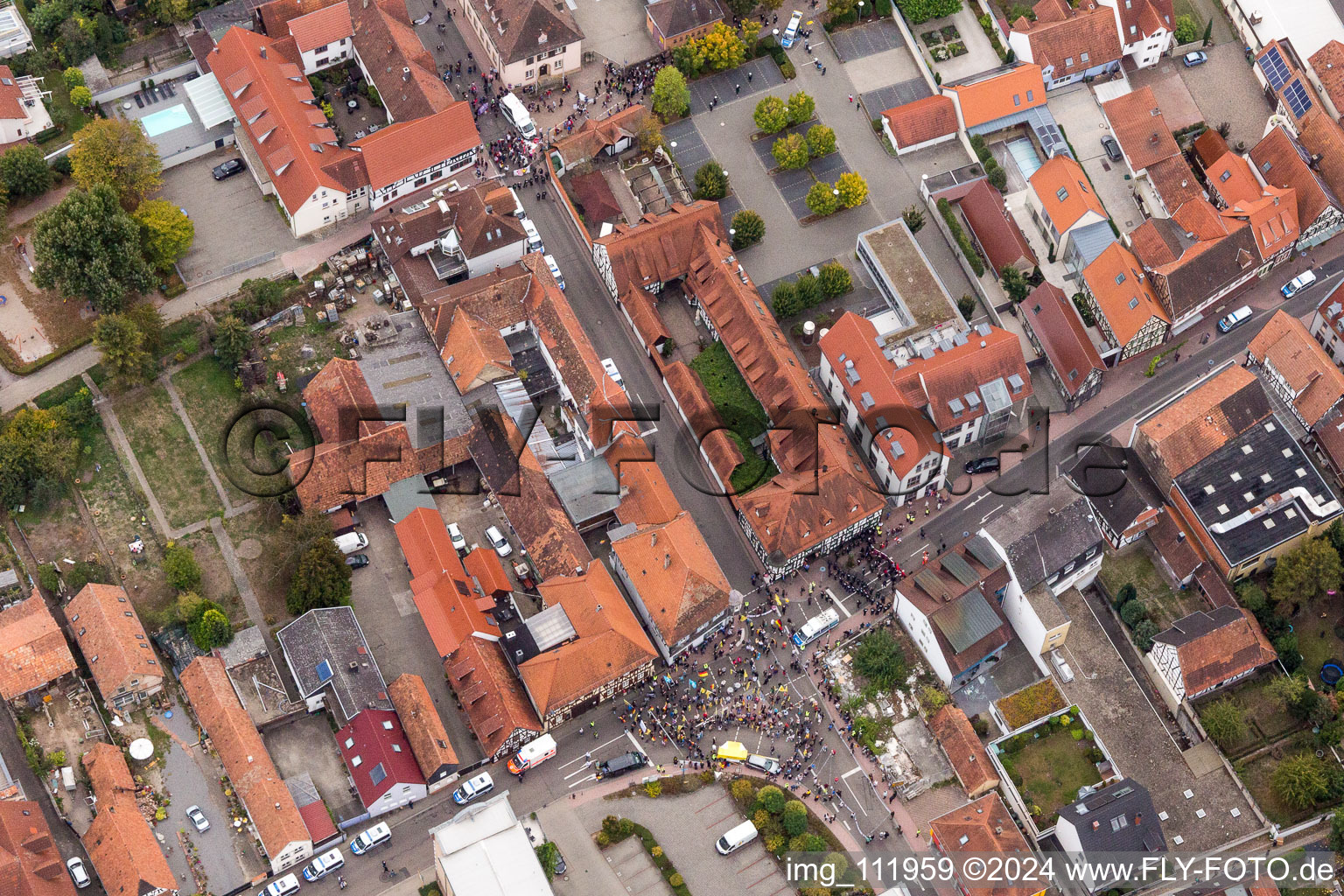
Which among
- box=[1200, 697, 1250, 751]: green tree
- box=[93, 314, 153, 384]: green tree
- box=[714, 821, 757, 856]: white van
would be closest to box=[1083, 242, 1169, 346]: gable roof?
box=[1200, 697, 1250, 751]: green tree

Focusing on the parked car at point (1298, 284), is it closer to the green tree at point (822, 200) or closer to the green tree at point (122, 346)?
the green tree at point (822, 200)

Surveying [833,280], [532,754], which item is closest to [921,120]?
[833,280]

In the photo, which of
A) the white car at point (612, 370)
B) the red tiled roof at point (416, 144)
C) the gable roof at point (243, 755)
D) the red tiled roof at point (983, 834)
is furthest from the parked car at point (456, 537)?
the red tiled roof at point (983, 834)

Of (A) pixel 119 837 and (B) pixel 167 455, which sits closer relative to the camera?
(A) pixel 119 837

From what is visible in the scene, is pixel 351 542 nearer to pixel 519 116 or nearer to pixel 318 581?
pixel 318 581

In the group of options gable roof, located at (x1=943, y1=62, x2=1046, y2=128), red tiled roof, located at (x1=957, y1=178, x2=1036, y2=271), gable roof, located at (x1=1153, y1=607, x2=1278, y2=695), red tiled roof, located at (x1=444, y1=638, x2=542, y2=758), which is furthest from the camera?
gable roof, located at (x1=943, y1=62, x2=1046, y2=128)

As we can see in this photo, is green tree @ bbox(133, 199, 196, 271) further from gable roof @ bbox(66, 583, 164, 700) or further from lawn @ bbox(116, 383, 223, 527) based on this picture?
gable roof @ bbox(66, 583, 164, 700)
